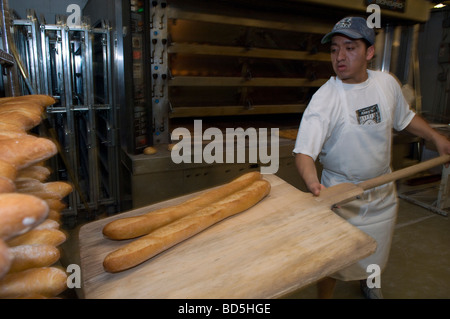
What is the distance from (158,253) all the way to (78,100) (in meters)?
3.42

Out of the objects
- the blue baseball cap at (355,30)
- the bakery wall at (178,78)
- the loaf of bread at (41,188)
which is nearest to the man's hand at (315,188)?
the blue baseball cap at (355,30)

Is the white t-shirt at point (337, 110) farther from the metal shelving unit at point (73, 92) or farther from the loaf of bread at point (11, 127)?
the metal shelving unit at point (73, 92)

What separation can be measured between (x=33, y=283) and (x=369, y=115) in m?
1.79

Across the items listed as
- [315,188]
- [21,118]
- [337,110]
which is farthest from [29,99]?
[337,110]

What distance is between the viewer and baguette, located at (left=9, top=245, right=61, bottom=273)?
57cm

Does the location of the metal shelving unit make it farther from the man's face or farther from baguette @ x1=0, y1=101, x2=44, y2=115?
the man's face

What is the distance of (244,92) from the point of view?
10.1 feet

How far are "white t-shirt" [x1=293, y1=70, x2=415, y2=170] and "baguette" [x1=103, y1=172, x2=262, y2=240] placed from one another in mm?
495

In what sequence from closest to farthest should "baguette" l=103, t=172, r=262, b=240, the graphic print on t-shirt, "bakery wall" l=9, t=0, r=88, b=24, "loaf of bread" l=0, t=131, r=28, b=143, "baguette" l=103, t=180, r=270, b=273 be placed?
"loaf of bread" l=0, t=131, r=28, b=143 → "baguette" l=103, t=180, r=270, b=273 → "baguette" l=103, t=172, r=262, b=240 → the graphic print on t-shirt → "bakery wall" l=9, t=0, r=88, b=24

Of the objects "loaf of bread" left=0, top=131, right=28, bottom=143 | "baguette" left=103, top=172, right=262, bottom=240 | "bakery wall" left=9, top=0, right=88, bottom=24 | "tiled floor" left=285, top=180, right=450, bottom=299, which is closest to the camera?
"loaf of bread" left=0, top=131, right=28, bottom=143

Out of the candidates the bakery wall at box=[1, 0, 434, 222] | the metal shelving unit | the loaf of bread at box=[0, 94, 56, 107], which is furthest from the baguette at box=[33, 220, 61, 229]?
the metal shelving unit

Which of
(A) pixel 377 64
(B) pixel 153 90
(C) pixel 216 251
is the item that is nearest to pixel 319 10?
(A) pixel 377 64

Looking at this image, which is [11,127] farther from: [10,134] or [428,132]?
[428,132]
